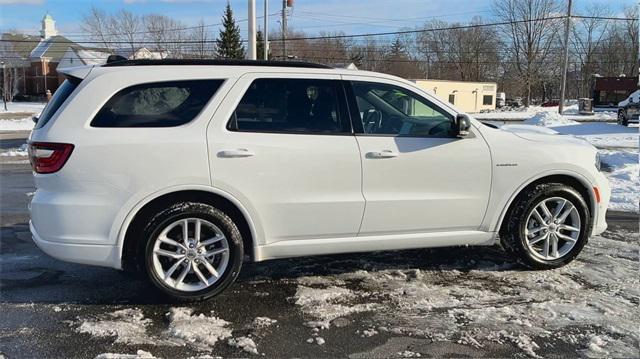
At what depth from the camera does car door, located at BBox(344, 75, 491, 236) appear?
14.5 feet

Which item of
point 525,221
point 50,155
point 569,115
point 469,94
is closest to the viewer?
point 50,155

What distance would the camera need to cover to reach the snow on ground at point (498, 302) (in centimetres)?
368

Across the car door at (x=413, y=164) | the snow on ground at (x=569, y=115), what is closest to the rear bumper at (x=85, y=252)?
the car door at (x=413, y=164)

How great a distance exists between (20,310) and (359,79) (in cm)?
324

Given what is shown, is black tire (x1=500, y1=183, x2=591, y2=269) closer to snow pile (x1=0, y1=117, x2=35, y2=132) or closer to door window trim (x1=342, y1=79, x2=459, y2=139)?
door window trim (x1=342, y1=79, x2=459, y2=139)

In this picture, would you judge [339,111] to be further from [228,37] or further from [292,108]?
[228,37]

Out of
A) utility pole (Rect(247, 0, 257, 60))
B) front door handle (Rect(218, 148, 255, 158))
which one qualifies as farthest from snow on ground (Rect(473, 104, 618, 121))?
front door handle (Rect(218, 148, 255, 158))

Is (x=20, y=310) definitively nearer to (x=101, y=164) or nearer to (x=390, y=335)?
(x=101, y=164)

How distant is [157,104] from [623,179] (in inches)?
345

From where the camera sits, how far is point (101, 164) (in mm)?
3885

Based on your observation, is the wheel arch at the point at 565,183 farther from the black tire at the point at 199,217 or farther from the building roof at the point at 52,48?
the building roof at the point at 52,48

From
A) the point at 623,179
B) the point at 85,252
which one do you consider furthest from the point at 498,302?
the point at 623,179

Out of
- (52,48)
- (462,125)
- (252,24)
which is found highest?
(52,48)

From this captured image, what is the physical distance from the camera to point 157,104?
4125 millimetres
